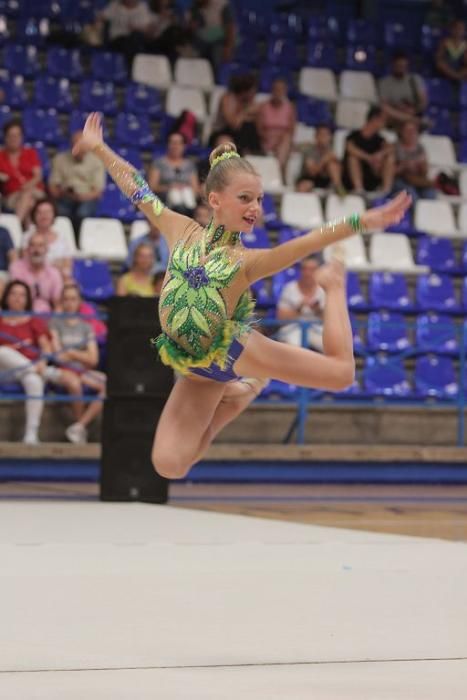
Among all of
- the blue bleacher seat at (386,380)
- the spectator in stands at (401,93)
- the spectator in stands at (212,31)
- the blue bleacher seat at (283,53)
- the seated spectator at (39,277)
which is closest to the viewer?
the seated spectator at (39,277)

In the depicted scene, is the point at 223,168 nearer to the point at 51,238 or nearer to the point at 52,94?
the point at 51,238

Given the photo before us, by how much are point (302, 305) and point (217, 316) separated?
17.3 feet

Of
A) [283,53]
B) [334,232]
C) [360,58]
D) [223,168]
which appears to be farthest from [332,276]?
[360,58]

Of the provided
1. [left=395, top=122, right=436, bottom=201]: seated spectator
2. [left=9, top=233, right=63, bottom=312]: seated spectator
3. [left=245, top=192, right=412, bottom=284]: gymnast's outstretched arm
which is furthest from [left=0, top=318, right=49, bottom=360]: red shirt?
[left=245, top=192, right=412, bottom=284]: gymnast's outstretched arm

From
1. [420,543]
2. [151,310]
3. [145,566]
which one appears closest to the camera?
[145,566]

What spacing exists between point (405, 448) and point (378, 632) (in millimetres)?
5548

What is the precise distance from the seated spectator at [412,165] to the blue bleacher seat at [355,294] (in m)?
1.73

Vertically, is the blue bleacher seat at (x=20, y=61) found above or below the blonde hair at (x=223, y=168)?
above

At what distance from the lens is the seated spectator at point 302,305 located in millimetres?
9891

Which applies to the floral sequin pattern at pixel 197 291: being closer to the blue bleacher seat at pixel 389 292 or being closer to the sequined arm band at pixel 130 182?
the sequined arm band at pixel 130 182

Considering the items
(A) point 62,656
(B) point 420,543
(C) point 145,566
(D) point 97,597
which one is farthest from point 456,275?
(A) point 62,656

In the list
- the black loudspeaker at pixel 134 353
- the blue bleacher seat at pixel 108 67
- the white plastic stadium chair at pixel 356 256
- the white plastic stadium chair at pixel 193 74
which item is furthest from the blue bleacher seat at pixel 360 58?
the black loudspeaker at pixel 134 353

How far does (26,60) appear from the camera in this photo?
1225 centimetres

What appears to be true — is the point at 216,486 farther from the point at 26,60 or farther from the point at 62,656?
the point at 62,656
